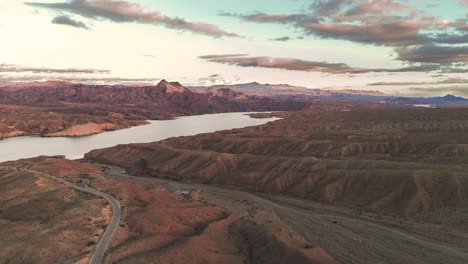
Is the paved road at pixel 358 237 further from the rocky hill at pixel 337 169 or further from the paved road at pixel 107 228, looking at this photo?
the paved road at pixel 107 228

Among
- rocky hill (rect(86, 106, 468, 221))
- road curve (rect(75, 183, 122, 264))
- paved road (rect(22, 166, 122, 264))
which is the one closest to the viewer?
road curve (rect(75, 183, 122, 264))

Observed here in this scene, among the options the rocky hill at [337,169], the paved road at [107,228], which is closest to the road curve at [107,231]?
the paved road at [107,228]

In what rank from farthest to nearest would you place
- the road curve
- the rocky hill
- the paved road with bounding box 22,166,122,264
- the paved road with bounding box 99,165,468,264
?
the rocky hill, the paved road with bounding box 99,165,468,264, the paved road with bounding box 22,166,122,264, the road curve

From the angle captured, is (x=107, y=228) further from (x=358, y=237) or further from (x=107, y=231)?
(x=358, y=237)

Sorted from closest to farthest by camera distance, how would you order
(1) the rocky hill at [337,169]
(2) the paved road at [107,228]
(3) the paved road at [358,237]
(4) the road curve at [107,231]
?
(4) the road curve at [107,231], (2) the paved road at [107,228], (3) the paved road at [358,237], (1) the rocky hill at [337,169]

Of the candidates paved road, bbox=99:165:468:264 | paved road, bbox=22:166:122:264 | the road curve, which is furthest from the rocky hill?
the road curve

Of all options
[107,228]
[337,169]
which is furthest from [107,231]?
[337,169]

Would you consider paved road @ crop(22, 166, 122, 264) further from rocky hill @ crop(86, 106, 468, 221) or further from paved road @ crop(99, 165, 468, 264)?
rocky hill @ crop(86, 106, 468, 221)

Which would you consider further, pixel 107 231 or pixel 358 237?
pixel 358 237

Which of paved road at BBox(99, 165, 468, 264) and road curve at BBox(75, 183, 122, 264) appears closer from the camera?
road curve at BBox(75, 183, 122, 264)

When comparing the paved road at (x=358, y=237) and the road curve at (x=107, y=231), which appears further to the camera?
the paved road at (x=358, y=237)

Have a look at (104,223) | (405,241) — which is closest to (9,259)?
(104,223)
